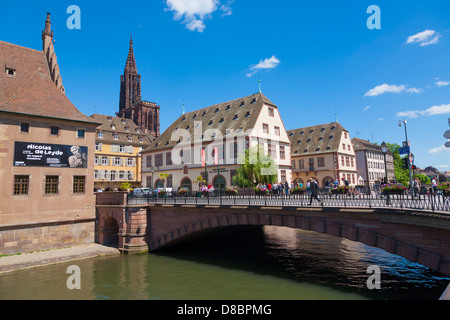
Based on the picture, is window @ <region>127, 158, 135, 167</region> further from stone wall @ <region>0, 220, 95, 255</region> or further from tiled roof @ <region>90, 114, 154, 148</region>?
stone wall @ <region>0, 220, 95, 255</region>

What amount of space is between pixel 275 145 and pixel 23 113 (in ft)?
93.6

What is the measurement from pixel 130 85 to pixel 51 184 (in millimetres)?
78642

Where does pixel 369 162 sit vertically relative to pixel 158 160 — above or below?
below

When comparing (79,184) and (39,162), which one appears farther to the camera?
(79,184)

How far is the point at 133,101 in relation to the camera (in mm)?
93625

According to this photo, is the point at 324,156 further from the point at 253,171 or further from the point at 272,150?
the point at 253,171

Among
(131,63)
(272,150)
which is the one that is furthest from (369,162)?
(131,63)

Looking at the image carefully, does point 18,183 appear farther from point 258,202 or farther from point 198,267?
point 258,202

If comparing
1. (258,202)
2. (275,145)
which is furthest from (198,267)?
A: (275,145)

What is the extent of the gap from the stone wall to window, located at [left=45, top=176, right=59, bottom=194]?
8.33ft

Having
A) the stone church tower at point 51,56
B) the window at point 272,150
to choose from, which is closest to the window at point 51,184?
the stone church tower at point 51,56

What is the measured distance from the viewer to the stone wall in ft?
64.8

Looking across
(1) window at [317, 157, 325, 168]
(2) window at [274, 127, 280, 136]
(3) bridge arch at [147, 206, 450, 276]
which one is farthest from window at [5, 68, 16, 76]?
(1) window at [317, 157, 325, 168]

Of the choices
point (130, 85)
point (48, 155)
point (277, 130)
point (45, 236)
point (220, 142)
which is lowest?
point (45, 236)
